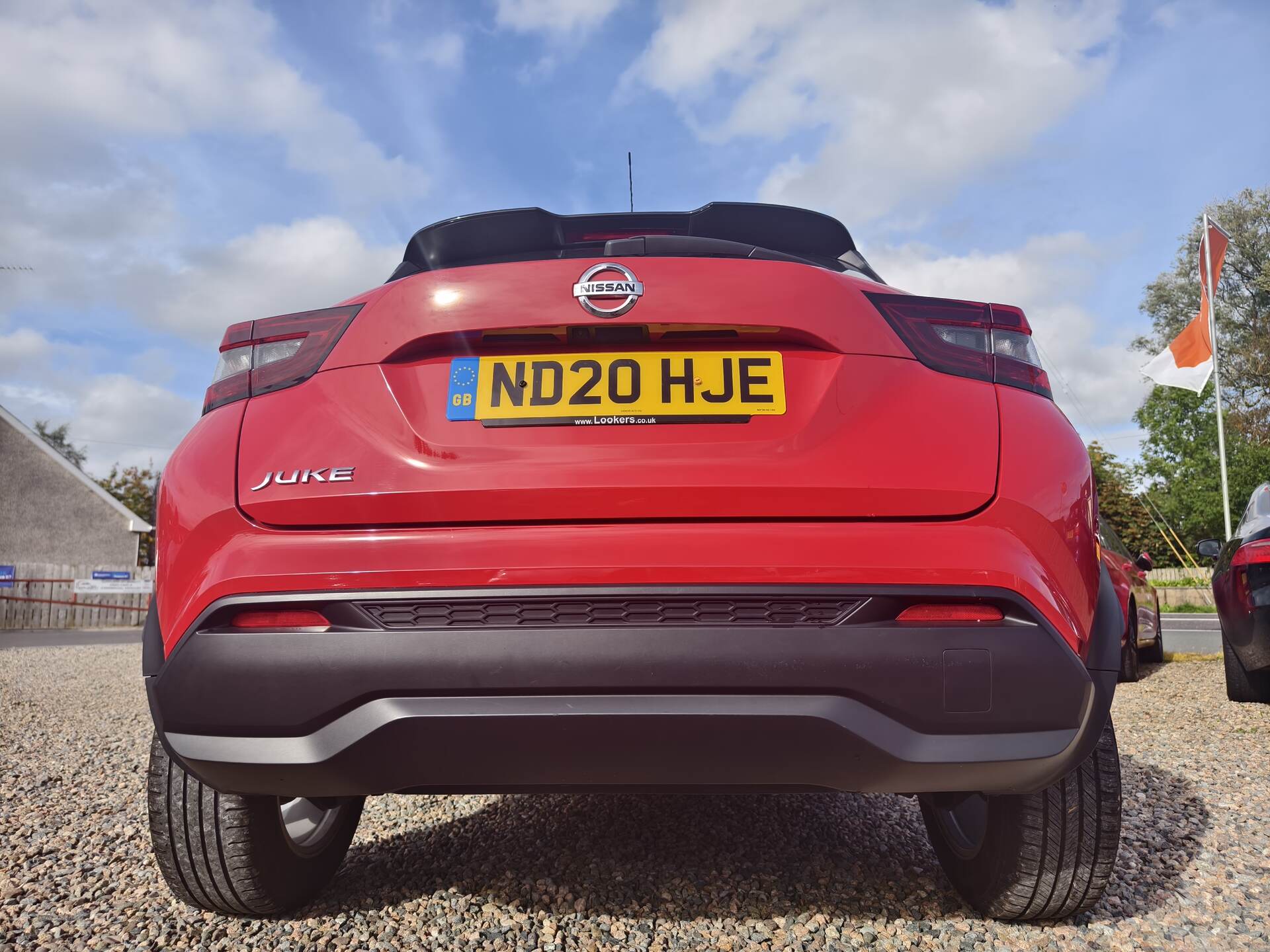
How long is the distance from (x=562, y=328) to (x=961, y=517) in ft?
2.76

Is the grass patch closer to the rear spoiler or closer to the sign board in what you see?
the rear spoiler

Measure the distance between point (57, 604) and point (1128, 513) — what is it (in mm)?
45996

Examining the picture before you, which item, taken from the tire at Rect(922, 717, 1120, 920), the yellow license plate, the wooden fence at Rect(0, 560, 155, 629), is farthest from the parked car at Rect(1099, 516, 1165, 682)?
the wooden fence at Rect(0, 560, 155, 629)

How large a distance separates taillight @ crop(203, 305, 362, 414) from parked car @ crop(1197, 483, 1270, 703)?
489 cm

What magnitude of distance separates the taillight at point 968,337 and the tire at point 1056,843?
80 cm

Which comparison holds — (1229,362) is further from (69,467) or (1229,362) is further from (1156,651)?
(69,467)

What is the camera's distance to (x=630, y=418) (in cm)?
176

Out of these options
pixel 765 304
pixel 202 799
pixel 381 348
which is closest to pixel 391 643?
pixel 381 348

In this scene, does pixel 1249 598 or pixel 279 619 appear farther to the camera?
pixel 1249 598

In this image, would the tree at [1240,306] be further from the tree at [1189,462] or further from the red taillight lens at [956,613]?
the red taillight lens at [956,613]

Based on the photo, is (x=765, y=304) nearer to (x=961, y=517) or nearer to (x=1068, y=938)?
(x=961, y=517)

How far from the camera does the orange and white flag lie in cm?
2027

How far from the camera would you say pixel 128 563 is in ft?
103

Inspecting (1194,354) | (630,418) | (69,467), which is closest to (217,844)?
(630,418)
